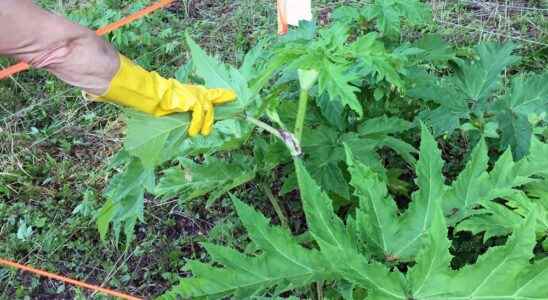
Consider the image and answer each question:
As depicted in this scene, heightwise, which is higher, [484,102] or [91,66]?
A: [91,66]

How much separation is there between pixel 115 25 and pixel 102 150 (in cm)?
95

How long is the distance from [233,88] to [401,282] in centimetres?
97

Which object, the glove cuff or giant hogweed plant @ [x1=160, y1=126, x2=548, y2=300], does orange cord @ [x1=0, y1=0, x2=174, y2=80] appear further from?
giant hogweed plant @ [x1=160, y1=126, x2=548, y2=300]

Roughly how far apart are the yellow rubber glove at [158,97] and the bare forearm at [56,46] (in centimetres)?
4

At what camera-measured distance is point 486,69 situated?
2.47m

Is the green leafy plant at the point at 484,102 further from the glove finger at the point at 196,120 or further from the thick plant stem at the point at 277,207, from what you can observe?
the glove finger at the point at 196,120

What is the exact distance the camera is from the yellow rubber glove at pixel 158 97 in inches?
76.7

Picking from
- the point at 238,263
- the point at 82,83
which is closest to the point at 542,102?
the point at 238,263

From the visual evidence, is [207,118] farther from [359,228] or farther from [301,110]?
[359,228]

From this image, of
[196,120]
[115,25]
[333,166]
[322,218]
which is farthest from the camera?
[115,25]

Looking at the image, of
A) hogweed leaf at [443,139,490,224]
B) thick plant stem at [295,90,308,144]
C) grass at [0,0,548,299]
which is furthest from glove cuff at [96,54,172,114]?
hogweed leaf at [443,139,490,224]

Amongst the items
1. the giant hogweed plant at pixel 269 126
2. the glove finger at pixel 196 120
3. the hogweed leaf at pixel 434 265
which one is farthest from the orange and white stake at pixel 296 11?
the hogweed leaf at pixel 434 265

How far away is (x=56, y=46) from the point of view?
183cm

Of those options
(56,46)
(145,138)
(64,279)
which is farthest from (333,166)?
(64,279)
